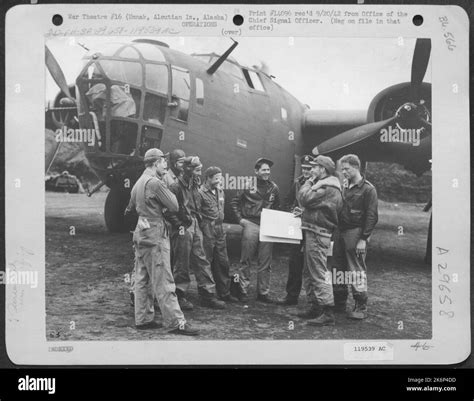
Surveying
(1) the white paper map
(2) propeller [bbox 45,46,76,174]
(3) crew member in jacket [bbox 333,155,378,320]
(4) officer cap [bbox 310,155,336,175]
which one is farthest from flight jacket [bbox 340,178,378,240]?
(2) propeller [bbox 45,46,76,174]

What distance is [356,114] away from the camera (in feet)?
10.6

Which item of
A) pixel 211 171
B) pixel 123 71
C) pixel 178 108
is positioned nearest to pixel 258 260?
pixel 211 171

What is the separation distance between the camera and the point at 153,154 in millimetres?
3025

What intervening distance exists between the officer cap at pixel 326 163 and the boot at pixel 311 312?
870 millimetres

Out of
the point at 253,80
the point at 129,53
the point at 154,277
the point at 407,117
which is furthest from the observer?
the point at 253,80

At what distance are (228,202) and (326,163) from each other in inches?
27.1

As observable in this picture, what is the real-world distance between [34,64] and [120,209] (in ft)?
3.52

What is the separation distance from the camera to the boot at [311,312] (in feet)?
10.1

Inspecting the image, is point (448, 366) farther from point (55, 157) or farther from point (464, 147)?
point (55, 157)

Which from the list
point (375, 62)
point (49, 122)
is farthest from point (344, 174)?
point (49, 122)
